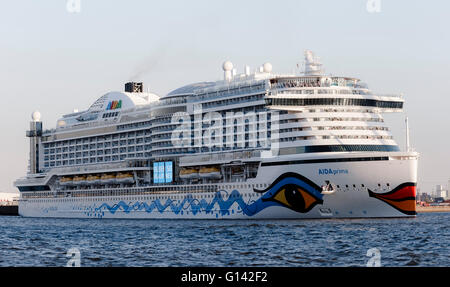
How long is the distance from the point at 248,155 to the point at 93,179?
27396 mm

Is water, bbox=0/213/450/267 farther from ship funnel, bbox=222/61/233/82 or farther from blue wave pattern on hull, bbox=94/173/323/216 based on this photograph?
ship funnel, bbox=222/61/233/82

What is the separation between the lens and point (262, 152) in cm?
6406

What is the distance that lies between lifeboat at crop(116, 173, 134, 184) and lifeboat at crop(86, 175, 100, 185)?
168 inches

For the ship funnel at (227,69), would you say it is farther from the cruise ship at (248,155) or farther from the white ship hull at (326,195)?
the white ship hull at (326,195)

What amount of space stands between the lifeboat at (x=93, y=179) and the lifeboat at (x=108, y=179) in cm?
96

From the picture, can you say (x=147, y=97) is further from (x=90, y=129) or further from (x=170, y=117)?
(x=170, y=117)

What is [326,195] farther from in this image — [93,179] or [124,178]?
[93,179]

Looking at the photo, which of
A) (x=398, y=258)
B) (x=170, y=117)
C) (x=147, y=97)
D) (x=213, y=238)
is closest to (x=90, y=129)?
(x=147, y=97)

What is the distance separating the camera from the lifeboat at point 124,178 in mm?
81062

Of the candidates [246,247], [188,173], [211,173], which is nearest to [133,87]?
[188,173]

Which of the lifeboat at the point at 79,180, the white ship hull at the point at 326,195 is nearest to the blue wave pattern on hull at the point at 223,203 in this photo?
the white ship hull at the point at 326,195

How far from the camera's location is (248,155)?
6594 cm

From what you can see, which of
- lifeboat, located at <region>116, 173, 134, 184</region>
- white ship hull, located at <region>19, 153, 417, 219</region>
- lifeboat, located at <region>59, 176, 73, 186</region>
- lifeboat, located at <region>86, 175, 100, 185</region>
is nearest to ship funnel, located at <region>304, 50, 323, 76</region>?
white ship hull, located at <region>19, 153, 417, 219</region>

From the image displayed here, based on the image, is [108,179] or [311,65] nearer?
[311,65]
